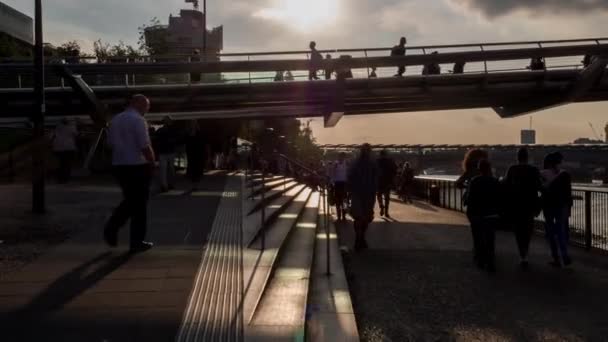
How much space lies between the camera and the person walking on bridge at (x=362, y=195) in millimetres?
10438

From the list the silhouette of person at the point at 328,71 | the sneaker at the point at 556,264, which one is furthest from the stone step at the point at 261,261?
the silhouette of person at the point at 328,71

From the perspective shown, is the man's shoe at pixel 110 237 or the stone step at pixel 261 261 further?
the man's shoe at pixel 110 237

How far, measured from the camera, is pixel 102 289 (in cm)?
533

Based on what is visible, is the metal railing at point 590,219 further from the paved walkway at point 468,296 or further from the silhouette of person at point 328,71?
the silhouette of person at point 328,71

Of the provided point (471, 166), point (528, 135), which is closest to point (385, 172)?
point (471, 166)

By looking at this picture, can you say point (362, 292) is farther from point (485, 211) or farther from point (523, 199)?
point (523, 199)

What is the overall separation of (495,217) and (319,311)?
4153mm

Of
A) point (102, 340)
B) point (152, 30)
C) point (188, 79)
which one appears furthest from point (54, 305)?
point (152, 30)

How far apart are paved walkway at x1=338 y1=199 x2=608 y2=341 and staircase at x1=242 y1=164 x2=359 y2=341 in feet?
1.01

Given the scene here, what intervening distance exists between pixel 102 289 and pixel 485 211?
18.6ft

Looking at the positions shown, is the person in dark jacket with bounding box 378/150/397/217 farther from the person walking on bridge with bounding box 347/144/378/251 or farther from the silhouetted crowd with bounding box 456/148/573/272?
the silhouetted crowd with bounding box 456/148/573/272

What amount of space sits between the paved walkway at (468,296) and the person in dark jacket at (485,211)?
1.00 ft

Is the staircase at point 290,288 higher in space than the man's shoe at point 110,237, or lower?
lower

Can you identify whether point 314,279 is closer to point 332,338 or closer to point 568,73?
point 332,338
